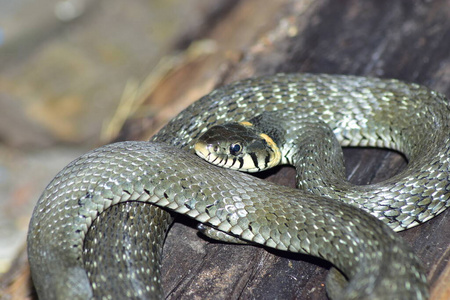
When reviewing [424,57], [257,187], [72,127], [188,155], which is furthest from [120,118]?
[424,57]

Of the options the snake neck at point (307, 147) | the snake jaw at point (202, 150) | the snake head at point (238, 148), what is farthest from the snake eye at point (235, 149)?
the snake neck at point (307, 147)

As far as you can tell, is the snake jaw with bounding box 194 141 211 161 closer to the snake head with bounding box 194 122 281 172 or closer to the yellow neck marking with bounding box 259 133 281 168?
the snake head with bounding box 194 122 281 172

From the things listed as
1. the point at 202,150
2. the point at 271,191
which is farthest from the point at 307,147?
the point at 202,150

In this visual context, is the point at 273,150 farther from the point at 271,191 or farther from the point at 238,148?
the point at 271,191

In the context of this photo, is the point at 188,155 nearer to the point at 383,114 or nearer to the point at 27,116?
the point at 383,114

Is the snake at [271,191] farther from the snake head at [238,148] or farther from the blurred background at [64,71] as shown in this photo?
the blurred background at [64,71]

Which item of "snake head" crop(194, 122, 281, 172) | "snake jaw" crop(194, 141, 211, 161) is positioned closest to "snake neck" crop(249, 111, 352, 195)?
"snake head" crop(194, 122, 281, 172)
